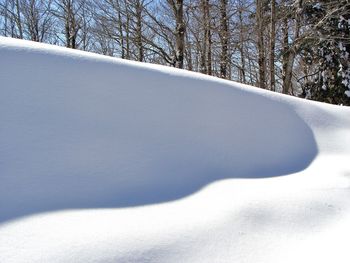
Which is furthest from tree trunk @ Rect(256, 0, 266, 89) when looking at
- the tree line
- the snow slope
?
the snow slope

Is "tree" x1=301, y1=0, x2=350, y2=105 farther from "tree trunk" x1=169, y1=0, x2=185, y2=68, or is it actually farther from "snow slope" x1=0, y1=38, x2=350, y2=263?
"snow slope" x1=0, y1=38, x2=350, y2=263

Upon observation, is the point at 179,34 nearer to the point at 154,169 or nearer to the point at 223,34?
the point at 223,34

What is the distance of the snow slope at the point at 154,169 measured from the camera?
1.59 m

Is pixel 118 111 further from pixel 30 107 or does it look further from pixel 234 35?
pixel 234 35

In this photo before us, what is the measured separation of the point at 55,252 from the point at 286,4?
11657 mm

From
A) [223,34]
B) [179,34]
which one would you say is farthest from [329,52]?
[179,34]

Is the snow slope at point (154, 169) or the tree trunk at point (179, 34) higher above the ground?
the tree trunk at point (179, 34)

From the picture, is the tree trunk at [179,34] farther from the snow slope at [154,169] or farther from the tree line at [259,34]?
the snow slope at [154,169]

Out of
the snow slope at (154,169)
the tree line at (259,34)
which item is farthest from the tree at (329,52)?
the snow slope at (154,169)

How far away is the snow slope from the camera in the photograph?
159 cm

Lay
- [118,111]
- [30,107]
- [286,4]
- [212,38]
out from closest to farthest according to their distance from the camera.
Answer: [30,107] < [118,111] < [286,4] < [212,38]

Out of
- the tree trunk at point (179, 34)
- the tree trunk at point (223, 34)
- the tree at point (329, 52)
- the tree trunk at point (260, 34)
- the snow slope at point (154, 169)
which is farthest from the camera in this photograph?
the tree trunk at point (223, 34)

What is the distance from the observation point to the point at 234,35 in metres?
11.7

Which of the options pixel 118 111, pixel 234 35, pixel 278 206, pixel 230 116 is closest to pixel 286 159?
pixel 230 116
